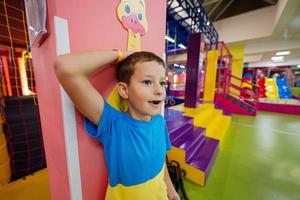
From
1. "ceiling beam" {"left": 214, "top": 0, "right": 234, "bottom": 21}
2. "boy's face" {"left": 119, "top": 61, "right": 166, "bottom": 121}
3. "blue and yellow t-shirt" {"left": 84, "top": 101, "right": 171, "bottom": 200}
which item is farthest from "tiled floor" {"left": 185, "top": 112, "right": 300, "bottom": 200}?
"ceiling beam" {"left": 214, "top": 0, "right": 234, "bottom": 21}

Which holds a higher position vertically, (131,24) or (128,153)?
(131,24)

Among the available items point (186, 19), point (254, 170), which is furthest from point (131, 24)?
point (186, 19)

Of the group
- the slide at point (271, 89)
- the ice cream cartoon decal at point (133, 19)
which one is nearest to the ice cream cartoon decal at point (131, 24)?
the ice cream cartoon decal at point (133, 19)

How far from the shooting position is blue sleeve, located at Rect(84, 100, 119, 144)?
54 centimetres

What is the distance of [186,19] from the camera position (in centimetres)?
433

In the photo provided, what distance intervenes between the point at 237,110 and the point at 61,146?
5957mm

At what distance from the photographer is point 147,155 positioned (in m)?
0.64

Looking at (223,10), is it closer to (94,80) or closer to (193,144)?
(193,144)

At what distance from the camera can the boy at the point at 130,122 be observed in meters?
0.51

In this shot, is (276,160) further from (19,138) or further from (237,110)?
(19,138)

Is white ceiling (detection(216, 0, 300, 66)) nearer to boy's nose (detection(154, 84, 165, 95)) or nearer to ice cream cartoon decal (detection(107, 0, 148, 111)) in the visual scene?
ice cream cartoon decal (detection(107, 0, 148, 111))

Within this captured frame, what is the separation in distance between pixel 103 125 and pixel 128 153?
0.56 ft

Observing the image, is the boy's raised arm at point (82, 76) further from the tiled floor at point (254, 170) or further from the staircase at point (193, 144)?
the tiled floor at point (254, 170)

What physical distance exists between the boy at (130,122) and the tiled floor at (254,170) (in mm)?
1261
